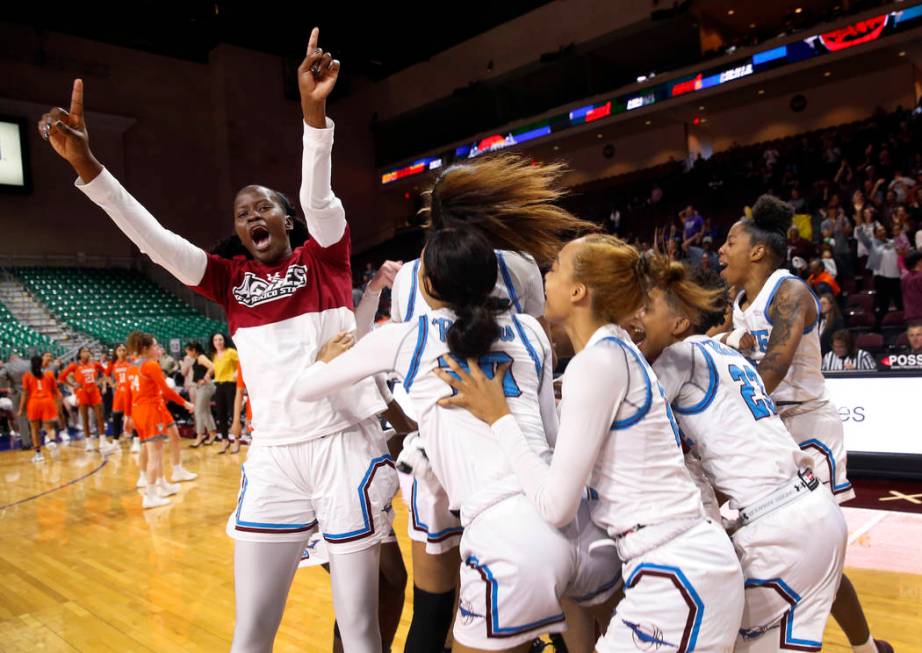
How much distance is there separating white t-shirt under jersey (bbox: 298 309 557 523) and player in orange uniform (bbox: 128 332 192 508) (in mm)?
5705

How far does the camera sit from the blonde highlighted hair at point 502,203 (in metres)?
2.07

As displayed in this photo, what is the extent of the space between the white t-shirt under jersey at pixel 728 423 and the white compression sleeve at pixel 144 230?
1374 millimetres

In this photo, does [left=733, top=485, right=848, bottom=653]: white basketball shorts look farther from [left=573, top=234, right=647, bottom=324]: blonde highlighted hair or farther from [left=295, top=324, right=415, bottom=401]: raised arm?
[left=295, top=324, right=415, bottom=401]: raised arm

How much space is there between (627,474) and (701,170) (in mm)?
15251

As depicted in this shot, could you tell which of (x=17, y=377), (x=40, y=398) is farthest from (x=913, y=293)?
(x=17, y=377)

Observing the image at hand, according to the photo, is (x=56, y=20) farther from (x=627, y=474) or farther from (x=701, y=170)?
(x=627, y=474)

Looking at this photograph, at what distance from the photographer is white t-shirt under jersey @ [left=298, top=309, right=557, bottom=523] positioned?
1674mm

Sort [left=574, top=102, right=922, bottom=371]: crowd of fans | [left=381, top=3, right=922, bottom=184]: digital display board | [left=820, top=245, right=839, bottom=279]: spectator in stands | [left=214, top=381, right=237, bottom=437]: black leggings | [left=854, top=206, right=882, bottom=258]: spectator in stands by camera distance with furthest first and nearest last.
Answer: [left=381, top=3, right=922, bottom=184]: digital display board → [left=214, top=381, right=237, bottom=437]: black leggings → [left=854, top=206, right=882, bottom=258]: spectator in stands → [left=820, top=245, right=839, bottom=279]: spectator in stands → [left=574, top=102, right=922, bottom=371]: crowd of fans

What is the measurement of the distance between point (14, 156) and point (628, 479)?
19469mm

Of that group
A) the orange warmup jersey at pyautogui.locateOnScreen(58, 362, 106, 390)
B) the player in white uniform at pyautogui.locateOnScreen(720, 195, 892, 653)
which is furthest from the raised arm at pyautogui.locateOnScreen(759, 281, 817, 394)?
the orange warmup jersey at pyautogui.locateOnScreen(58, 362, 106, 390)

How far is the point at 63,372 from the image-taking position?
12516mm

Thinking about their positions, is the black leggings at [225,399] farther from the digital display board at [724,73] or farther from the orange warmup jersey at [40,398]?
the digital display board at [724,73]

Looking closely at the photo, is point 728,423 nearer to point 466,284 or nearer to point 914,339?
point 466,284

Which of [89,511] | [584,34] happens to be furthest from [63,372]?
[584,34]
